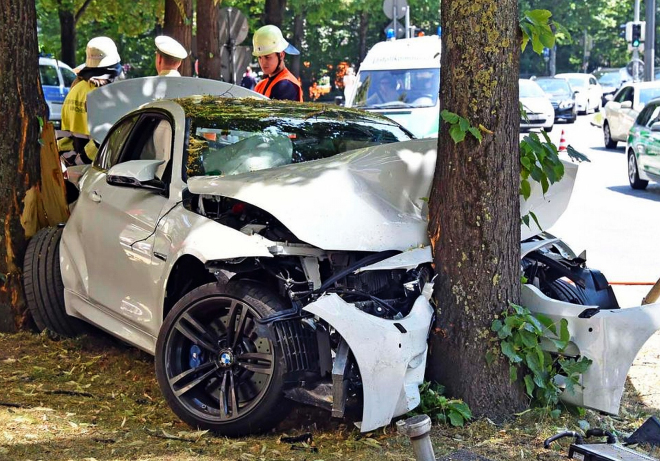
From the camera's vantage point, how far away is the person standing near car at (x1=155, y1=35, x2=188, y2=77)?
9797 millimetres

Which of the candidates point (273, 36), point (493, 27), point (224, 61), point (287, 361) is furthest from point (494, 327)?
point (224, 61)

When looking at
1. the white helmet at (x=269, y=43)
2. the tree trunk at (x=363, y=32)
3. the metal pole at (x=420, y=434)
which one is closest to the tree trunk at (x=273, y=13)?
the white helmet at (x=269, y=43)

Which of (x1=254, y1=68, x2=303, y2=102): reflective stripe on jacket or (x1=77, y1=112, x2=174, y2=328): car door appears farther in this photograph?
(x1=254, y1=68, x2=303, y2=102): reflective stripe on jacket

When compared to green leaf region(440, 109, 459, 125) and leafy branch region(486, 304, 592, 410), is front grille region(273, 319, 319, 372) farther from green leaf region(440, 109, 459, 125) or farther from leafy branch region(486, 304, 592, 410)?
green leaf region(440, 109, 459, 125)

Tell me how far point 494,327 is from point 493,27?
1456mm

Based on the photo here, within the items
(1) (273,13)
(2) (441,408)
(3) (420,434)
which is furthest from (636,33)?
(3) (420,434)

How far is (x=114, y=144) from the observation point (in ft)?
23.2

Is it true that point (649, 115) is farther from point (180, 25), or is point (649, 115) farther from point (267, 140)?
point (267, 140)

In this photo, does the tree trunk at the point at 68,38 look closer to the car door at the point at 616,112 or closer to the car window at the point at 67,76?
the car window at the point at 67,76

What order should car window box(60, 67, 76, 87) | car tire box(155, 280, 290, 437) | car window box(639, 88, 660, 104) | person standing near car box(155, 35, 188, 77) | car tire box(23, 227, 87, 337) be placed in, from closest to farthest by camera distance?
car tire box(155, 280, 290, 437) < car tire box(23, 227, 87, 337) < person standing near car box(155, 35, 188, 77) < car window box(639, 88, 660, 104) < car window box(60, 67, 76, 87)

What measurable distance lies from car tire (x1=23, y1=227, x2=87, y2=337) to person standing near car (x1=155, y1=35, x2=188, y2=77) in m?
3.00

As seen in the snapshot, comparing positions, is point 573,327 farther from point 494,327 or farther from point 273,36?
point 273,36

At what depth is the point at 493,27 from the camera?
5.14m

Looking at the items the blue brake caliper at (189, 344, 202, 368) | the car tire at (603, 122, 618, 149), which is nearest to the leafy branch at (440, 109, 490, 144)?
the blue brake caliper at (189, 344, 202, 368)
